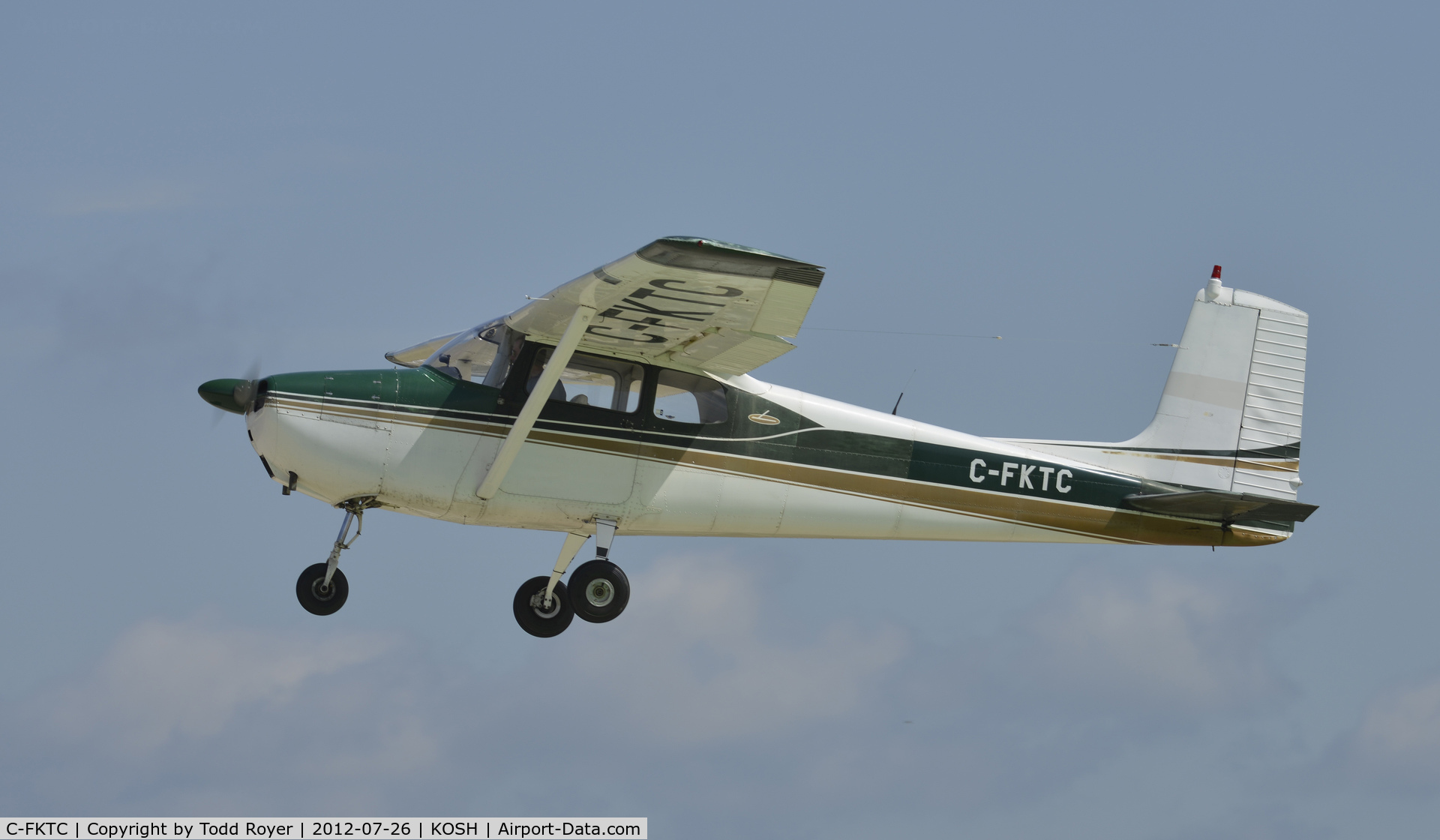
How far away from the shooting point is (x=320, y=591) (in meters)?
13.0

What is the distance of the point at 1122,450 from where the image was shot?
14.5m

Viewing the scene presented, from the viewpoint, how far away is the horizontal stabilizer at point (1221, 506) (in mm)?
13781

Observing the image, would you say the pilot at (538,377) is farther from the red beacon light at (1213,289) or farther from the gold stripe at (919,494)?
the red beacon light at (1213,289)

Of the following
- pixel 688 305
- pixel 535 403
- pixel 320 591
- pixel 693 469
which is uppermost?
pixel 688 305

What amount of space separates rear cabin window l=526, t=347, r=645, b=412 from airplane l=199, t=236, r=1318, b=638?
0.05 feet

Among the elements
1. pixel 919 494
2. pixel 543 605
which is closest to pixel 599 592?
pixel 543 605

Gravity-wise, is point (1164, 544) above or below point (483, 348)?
below

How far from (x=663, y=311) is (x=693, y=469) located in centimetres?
177

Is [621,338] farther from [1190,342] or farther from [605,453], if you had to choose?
[1190,342]

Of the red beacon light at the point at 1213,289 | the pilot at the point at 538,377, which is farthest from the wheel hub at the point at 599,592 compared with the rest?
the red beacon light at the point at 1213,289

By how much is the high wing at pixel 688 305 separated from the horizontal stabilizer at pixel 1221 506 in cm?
398

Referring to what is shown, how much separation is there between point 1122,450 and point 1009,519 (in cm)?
146

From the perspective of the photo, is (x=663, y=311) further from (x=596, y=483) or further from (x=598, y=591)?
(x=598, y=591)

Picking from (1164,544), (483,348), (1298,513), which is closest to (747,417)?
(483,348)
